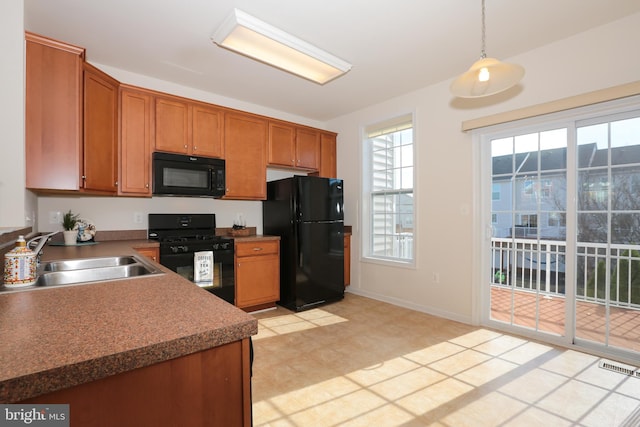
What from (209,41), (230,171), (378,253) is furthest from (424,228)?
(209,41)

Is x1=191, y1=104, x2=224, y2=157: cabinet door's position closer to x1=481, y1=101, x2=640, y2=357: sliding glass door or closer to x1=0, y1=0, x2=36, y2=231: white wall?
x1=0, y1=0, x2=36, y2=231: white wall

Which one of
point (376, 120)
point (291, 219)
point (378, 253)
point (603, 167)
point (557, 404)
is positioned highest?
point (376, 120)

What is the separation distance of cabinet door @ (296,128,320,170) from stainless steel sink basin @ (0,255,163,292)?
103 inches

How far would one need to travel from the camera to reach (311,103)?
396cm

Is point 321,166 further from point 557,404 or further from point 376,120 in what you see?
point 557,404

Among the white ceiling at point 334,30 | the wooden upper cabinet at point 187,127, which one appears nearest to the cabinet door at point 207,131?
the wooden upper cabinet at point 187,127

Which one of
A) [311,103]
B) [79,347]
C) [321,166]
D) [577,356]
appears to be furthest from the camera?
[321,166]

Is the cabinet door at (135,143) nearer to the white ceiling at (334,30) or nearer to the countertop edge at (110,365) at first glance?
the white ceiling at (334,30)

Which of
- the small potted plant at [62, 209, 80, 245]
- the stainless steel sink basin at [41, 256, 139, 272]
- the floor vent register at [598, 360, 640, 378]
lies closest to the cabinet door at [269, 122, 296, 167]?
the small potted plant at [62, 209, 80, 245]

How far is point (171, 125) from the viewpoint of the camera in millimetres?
3129

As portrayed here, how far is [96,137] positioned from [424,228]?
10.9 ft

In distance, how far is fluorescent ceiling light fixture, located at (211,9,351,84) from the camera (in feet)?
7.04

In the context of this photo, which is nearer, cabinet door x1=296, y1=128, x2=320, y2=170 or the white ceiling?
the white ceiling

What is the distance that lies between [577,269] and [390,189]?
6.81ft
